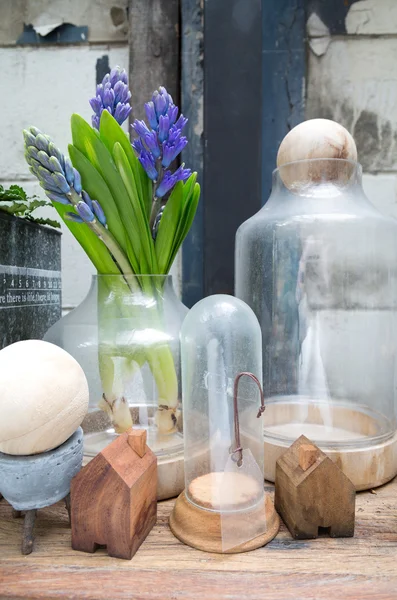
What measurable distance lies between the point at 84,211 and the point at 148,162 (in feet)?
0.26

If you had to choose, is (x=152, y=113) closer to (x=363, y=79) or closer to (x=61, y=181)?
(x=61, y=181)

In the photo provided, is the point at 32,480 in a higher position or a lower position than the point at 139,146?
lower

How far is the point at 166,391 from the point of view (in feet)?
1.50

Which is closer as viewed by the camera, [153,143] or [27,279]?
[153,143]

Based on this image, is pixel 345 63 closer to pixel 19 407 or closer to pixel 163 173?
pixel 163 173

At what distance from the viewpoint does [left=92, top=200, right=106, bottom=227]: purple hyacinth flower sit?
43 centimetres

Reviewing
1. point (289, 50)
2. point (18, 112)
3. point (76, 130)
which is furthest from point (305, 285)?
point (18, 112)

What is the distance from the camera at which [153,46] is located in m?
0.77

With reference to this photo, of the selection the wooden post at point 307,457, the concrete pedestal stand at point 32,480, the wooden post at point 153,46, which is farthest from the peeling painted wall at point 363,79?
the concrete pedestal stand at point 32,480

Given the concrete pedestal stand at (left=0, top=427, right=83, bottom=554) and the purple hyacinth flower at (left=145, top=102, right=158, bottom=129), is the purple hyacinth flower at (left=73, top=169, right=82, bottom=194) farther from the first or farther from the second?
the concrete pedestal stand at (left=0, top=427, right=83, bottom=554)

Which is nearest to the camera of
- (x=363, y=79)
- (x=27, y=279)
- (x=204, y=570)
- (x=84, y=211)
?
(x=204, y=570)

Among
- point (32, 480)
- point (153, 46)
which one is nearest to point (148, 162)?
point (32, 480)

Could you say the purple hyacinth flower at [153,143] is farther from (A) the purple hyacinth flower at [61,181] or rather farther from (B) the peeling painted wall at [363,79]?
(B) the peeling painted wall at [363,79]

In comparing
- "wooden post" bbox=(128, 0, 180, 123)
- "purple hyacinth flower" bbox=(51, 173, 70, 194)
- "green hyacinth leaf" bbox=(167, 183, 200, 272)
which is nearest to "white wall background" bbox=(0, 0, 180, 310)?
"wooden post" bbox=(128, 0, 180, 123)
